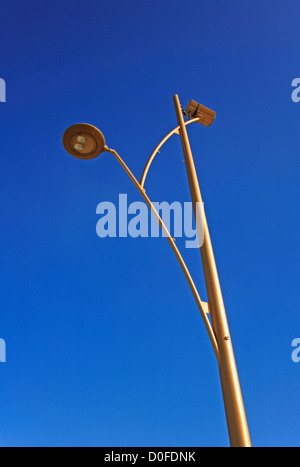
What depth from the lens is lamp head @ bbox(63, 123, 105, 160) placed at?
15.7 feet

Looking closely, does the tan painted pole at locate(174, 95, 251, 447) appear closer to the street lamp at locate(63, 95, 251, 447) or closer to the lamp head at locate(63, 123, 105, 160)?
the street lamp at locate(63, 95, 251, 447)

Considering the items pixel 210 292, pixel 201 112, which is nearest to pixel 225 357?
pixel 210 292

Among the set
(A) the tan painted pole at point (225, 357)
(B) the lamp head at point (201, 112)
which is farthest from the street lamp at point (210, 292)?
(B) the lamp head at point (201, 112)

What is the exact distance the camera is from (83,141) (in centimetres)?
494

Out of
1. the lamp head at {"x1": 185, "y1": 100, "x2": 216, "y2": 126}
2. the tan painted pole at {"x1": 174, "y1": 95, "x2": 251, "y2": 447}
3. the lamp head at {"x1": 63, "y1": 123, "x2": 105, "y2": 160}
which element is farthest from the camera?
the lamp head at {"x1": 185, "y1": 100, "x2": 216, "y2": 126}

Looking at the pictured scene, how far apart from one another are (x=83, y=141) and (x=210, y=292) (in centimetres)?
297

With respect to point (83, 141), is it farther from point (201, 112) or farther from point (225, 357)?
point (225, 357)

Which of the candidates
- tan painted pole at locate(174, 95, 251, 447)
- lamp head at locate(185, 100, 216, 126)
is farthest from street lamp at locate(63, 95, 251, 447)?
lamp head at locate(185, 100, 216, 126)

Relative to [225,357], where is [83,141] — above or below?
above
